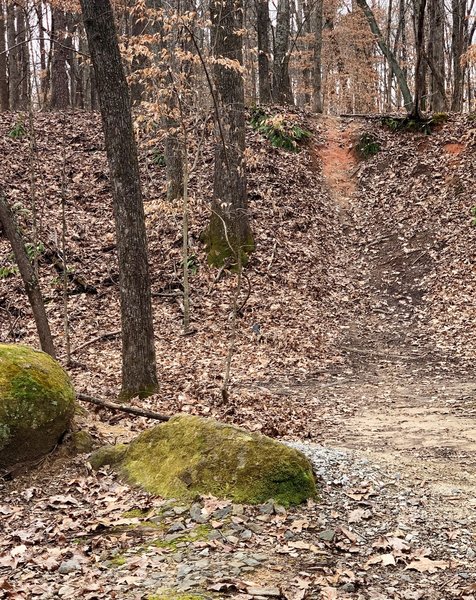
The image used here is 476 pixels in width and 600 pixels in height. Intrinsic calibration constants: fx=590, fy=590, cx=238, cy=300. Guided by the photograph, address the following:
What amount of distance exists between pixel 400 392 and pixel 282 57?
589 inches

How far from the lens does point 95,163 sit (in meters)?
17.0

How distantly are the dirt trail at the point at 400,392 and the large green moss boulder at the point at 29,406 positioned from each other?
2982 mm

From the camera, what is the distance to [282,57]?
65.6ft

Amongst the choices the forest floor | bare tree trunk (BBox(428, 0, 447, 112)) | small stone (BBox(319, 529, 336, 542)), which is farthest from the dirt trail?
bare tree trunk (BBox(428, 0, 447, 112))

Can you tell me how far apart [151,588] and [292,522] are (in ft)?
3.97

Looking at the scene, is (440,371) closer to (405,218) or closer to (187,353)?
(187,353)

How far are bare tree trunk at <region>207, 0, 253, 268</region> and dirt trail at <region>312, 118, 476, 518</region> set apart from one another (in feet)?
10.4

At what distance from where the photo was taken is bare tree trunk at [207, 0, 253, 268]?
40.2 feet

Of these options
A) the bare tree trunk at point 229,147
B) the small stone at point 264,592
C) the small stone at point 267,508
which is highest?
the bare tree trunk at point 229,147

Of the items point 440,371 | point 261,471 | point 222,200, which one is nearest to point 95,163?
point 222,200

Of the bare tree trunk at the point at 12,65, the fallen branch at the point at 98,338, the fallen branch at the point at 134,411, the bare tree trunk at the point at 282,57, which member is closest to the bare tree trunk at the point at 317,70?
the bare tree trunk at the point at 282,57

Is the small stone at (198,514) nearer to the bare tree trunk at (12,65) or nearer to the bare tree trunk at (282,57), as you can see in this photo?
the bare tree trunk at (282,57)

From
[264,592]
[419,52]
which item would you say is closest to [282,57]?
[419,52]

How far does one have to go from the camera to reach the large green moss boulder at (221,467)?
4.45m
